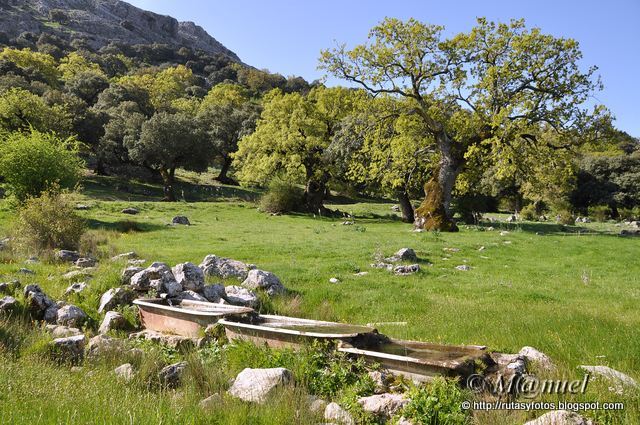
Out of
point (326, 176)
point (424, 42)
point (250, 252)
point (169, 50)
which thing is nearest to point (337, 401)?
point (250, 252)

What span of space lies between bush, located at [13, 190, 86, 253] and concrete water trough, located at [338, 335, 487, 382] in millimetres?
14950

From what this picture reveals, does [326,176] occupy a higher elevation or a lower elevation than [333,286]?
higher

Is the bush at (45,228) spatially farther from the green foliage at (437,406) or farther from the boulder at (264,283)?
the green foliage at (437,406)

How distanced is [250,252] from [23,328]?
10707 millimetres

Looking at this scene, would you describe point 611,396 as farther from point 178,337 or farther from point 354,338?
point 178,337

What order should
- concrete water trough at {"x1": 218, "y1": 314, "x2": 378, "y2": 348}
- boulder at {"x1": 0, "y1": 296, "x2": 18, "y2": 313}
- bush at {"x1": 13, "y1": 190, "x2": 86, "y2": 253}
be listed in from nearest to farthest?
1. concrete water trough at {"x1": 218, "y1": 314, "x2": 378, "y2": 348}
2. boulder at {"x1": 0, "y1": 296, "x2": 18, "y2": 313}
3. bush at {"x1": 13, "y1": 190, "x2": 86, "y2": 253}

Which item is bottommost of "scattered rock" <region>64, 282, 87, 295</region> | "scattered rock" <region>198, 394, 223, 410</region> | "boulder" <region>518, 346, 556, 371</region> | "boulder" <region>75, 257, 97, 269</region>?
"boulder" <region>75, 257, 97, 269</region>

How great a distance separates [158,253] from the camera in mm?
18078

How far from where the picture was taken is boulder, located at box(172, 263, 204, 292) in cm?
1195

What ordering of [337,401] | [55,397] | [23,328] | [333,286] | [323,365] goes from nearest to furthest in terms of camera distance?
[55,397], [337,401], [323,365], [23,328], [333,286]

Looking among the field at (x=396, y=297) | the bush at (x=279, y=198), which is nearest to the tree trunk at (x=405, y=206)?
the bush at (x=279, y=198)

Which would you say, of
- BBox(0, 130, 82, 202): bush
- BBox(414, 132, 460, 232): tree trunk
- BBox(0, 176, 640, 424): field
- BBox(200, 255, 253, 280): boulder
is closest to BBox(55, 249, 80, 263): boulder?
BBox(0, 176, 640, 424): field

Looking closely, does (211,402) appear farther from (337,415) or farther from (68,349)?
(68,349)

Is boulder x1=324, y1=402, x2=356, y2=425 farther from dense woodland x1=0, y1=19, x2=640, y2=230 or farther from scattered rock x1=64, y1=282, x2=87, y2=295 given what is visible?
dense woodland x1=0, y1=19, x2=640, y2=230
